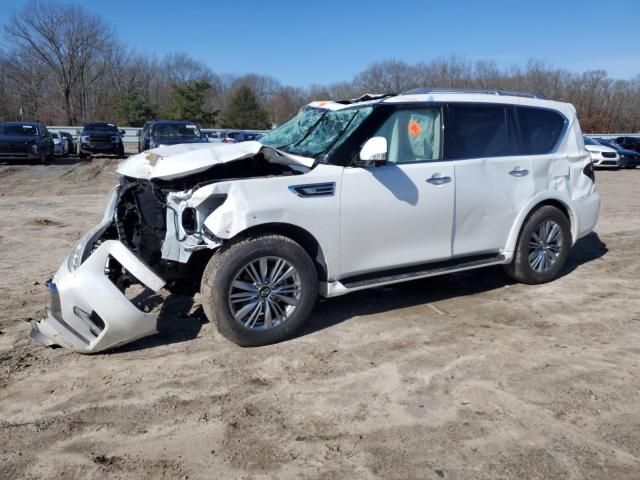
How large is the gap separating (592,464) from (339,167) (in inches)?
105

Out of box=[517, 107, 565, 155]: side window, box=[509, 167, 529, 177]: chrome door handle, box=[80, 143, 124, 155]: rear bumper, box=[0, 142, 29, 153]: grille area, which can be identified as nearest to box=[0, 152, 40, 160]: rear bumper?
A: box=[0, 142, 29, 153]: grille area

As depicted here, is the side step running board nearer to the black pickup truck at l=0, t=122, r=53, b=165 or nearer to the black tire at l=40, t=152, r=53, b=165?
the black pickup truck at l=0, t=122, r=53, b=165

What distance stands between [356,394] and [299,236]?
55.2 inches

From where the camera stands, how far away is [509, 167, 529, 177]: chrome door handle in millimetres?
5371

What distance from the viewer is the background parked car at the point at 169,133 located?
1862 cm

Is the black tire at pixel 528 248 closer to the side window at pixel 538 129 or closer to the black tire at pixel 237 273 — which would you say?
the side window at pixel 538 129

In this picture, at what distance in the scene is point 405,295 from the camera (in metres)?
5.55

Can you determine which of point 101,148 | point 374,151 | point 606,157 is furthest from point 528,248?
point 101,148

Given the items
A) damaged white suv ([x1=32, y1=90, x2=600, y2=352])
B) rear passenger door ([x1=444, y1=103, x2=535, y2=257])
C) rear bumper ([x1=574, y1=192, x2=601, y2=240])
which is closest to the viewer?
damaged white suv ([x1=32, y1=90, x2=600, y2=352])

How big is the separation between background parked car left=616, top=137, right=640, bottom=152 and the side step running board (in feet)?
80.7

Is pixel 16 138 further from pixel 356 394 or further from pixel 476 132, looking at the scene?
pixel 356 394

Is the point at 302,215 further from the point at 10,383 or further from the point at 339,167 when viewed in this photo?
the point at 10,383

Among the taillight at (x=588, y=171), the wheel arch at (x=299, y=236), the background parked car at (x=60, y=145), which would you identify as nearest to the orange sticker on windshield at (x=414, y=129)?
the wheel arch at (x=299, y=236)

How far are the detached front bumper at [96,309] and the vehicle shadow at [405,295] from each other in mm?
1295
